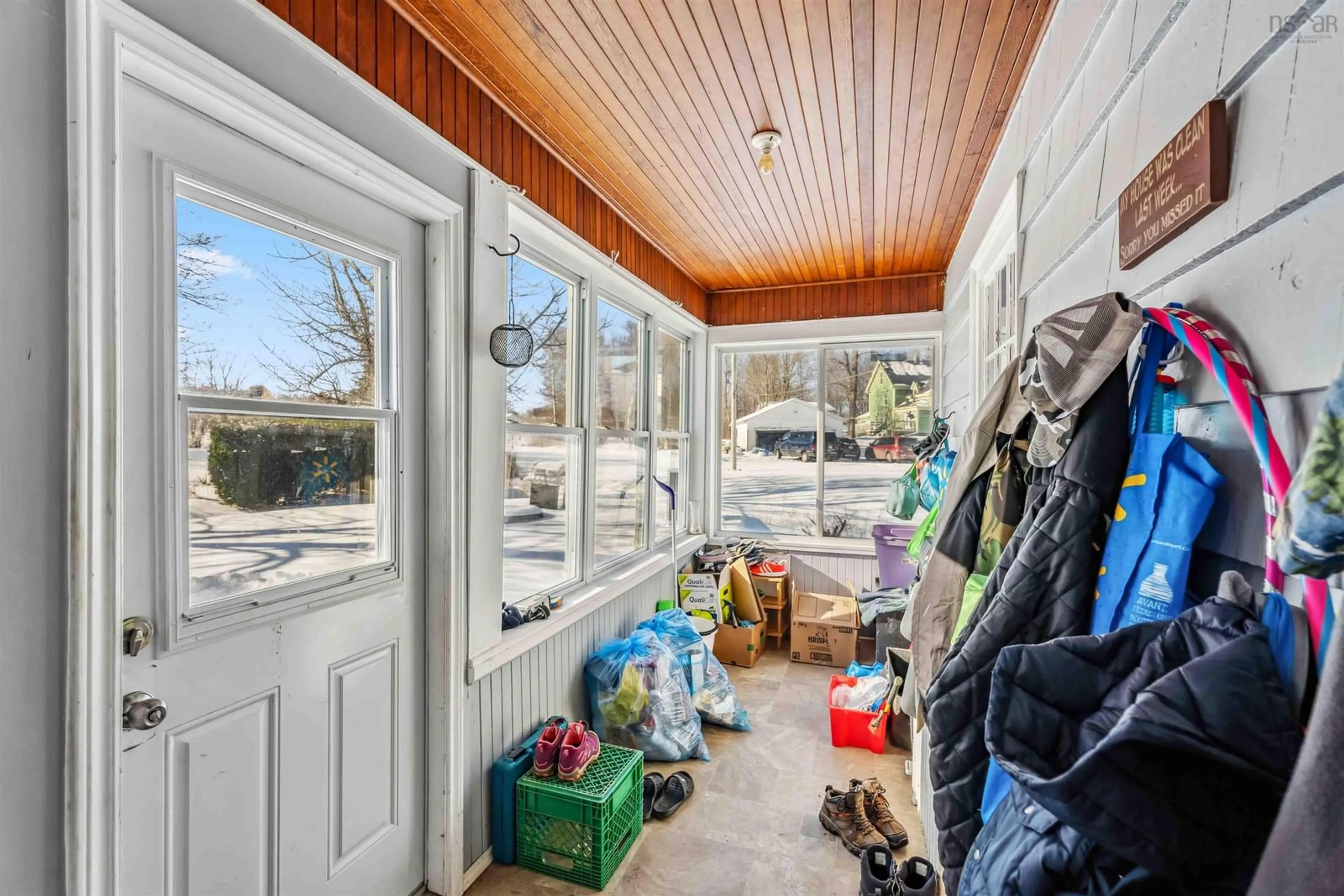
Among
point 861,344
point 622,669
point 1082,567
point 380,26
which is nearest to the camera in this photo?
point 1082,567

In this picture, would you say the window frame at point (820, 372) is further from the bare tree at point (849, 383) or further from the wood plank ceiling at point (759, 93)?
the wood plank ceiling at point (759, 93)

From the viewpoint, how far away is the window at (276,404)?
1278 millimetres

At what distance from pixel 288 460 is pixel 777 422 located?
359 centimetres

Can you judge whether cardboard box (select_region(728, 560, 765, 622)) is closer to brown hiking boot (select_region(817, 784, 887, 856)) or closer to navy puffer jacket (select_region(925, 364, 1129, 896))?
brown hiking boot (select_region(817, 784, 887, 856))

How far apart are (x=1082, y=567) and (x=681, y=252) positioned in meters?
3.22

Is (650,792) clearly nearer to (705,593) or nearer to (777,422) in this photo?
(705,593)

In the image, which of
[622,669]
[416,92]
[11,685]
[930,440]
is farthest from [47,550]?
[930,440]

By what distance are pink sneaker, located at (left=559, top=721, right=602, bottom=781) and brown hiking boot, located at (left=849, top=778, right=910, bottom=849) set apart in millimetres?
1045

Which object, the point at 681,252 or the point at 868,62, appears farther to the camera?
the point at 681,252

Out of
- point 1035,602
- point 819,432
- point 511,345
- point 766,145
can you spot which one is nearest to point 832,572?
point 819,432

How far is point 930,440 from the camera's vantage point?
2.93m

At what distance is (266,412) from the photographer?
1401 millimetres

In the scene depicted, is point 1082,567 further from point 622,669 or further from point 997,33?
point 622,669

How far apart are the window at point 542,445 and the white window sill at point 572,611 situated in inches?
5.5
